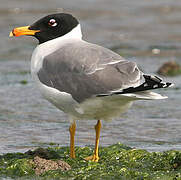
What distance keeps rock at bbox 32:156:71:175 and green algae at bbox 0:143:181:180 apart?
41 mm

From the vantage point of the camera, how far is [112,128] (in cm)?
745

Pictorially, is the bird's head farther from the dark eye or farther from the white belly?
the white belly

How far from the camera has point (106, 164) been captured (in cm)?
570

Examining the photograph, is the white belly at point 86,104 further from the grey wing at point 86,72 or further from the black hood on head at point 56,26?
the black hood on head at point 56,26

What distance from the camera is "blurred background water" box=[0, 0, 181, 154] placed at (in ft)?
23.1

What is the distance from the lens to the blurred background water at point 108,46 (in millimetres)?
7028

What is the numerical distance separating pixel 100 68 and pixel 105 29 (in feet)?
29.7

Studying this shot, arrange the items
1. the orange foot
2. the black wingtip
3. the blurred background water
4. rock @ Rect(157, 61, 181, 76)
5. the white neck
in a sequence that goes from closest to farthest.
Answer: the black wingtip → the orange foot → the white neck → the blurred background water → rock @ Rect(157, 61, 181, 76)

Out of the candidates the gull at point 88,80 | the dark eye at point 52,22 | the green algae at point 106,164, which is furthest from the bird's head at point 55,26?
the green algae at point 106,164

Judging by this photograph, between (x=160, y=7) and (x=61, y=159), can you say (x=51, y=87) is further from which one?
(x=160, y=7)

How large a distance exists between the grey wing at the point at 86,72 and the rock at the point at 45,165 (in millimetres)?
594

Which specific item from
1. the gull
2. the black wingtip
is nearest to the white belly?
the gull

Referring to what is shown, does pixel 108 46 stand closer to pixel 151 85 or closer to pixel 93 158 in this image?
pixel 93 158

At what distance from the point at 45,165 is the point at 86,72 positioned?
897 millimetres
